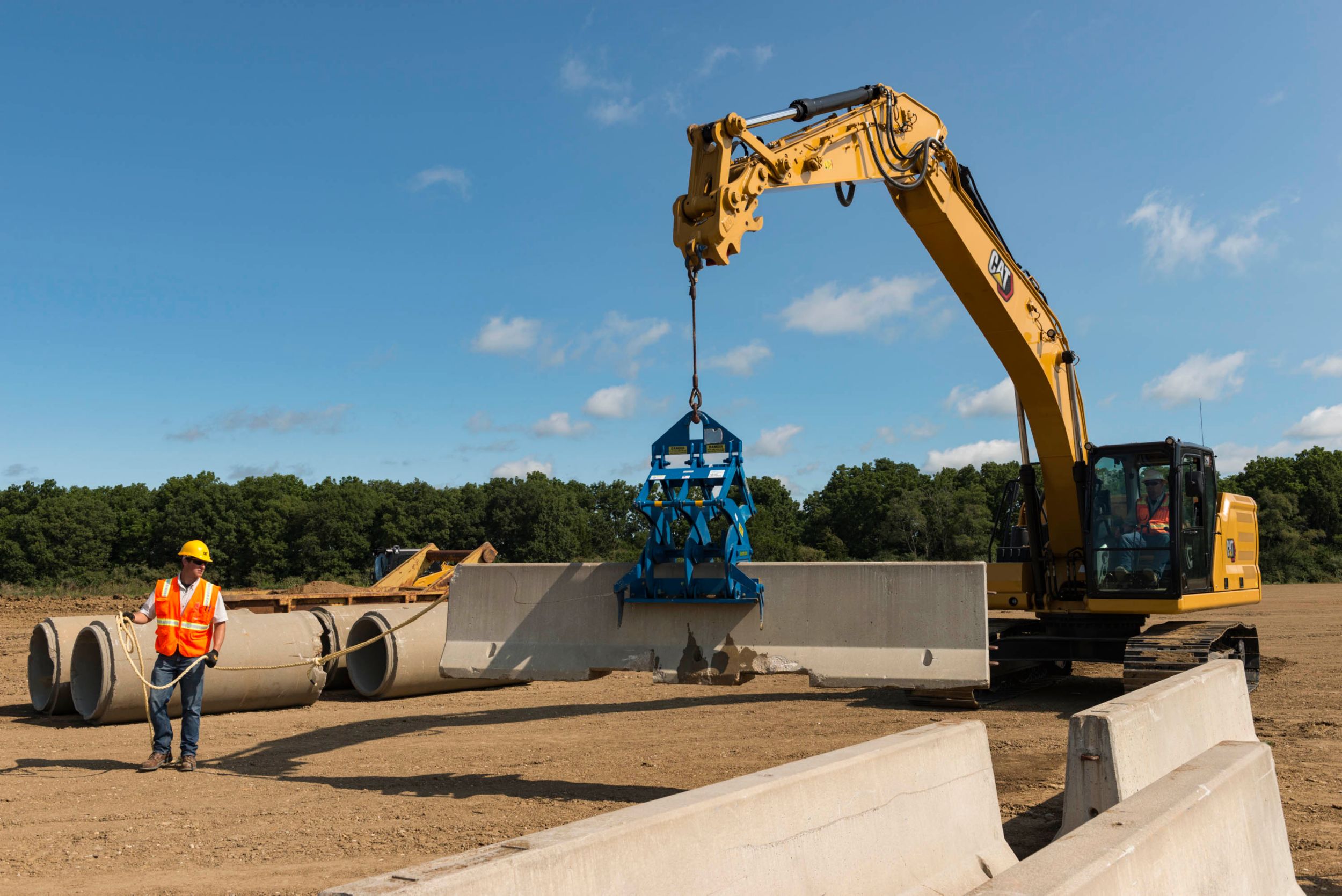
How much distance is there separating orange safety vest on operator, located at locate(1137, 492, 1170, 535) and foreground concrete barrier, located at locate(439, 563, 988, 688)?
4.67 metres

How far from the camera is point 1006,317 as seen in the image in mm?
10727

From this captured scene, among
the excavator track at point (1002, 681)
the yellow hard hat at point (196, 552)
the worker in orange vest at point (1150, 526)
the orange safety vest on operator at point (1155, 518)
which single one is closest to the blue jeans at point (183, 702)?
the yellow hard hat at point (196, 552)

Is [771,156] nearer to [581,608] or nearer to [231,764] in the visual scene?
[581,608]

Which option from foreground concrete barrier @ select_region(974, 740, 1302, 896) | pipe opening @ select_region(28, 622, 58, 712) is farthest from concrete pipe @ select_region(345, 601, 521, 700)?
foreground concrete barrier @ select_region(974, 740, 1302, 896)

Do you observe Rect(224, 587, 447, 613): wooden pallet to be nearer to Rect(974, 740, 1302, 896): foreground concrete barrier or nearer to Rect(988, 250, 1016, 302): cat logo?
Rect(988, 250, 1016, 302): cat logo

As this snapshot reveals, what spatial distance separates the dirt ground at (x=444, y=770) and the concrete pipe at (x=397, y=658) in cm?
23

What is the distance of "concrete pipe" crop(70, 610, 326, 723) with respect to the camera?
10.3 metres

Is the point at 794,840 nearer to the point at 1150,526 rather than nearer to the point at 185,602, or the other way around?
the point at 185,602

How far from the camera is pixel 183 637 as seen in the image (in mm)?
8484

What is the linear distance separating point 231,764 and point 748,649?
449 centimetres

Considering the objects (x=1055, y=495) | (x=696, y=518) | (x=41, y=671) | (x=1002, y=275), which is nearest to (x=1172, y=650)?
(x=1055, y=495)

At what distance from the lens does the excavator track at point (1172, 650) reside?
9852 mm

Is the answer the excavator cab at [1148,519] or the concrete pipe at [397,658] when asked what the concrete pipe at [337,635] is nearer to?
the concrete pipe at [397,658]

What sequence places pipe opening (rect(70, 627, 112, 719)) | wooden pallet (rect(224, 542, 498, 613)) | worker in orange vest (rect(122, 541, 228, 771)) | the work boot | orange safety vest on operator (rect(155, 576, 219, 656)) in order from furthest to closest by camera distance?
1. wooden pallet (rect(224, 542, 498, 613))
2. pipe opening (rect(70, 627, 112, 719))
3. orange safety vest on operator (rect(155, 576, 219, 656))
4. worker in orange vest (rect(122, 541, 228, 771))
5. the work boot
